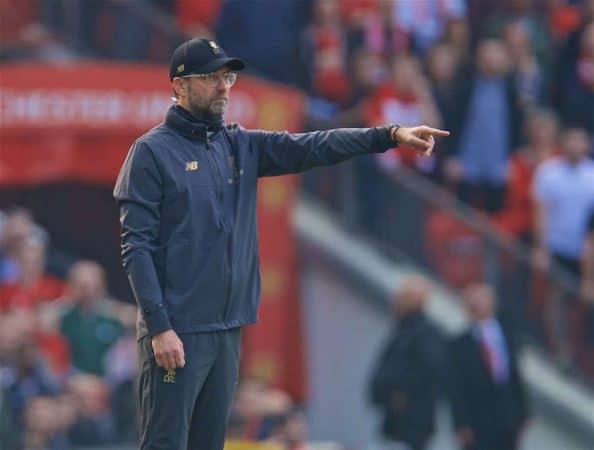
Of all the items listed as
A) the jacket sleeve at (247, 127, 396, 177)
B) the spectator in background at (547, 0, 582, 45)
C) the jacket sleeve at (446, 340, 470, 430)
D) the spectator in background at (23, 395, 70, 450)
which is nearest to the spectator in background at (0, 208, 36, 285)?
the spectator in background at (23, 395, 70, 450)

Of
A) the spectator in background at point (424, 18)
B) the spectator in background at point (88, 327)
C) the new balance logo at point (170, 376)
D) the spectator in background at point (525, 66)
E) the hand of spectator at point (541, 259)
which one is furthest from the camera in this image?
the spectator in background at point (424, 18)

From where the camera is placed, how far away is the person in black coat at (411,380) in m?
13.6

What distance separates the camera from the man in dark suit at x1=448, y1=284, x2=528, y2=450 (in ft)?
44.4

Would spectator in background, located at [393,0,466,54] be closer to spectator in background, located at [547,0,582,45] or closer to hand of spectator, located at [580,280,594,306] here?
spectator in background, located at [547,0,582,45]

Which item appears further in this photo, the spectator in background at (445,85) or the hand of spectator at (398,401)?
the spectator in background at (445,85)

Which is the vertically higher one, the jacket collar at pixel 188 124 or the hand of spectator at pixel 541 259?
the jacket collar at pixel 188 124

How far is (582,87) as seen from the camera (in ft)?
53.3

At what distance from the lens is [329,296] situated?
15.7 meters

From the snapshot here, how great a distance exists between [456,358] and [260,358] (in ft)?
5.61

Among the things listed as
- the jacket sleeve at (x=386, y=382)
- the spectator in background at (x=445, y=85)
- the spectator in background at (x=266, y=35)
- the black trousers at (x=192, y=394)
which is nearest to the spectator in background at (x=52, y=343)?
the jacket sleeve at (x=386, y=382)

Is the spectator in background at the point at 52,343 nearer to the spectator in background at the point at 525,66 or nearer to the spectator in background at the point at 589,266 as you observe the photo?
the spectator in background at the point at 589,266

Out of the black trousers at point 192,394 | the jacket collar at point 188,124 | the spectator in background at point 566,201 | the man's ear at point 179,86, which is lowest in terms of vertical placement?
the spectator in background at point 566,201

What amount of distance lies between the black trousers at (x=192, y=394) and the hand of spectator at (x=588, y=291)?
7360 mm

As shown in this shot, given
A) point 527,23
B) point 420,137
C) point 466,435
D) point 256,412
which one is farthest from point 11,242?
point 420,137
